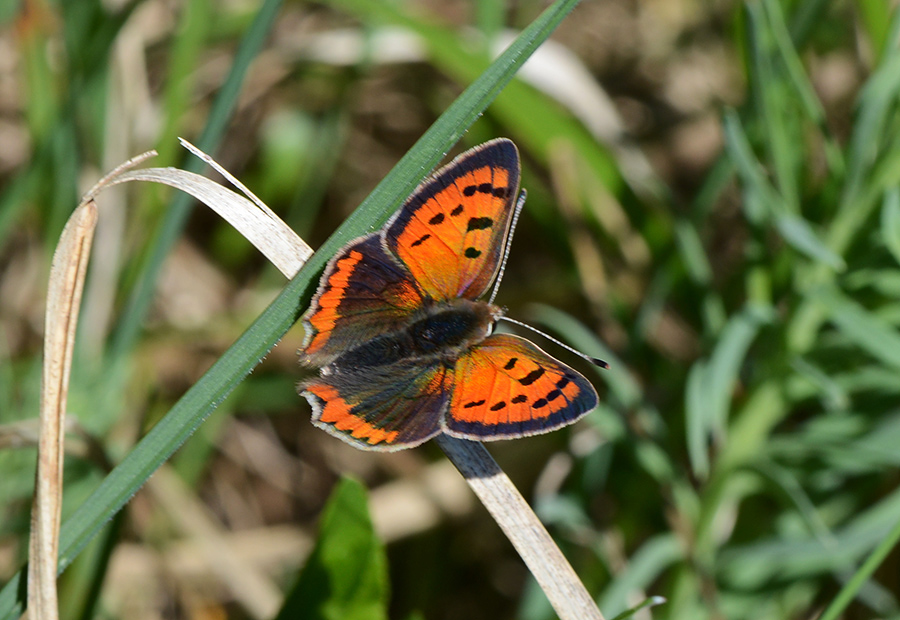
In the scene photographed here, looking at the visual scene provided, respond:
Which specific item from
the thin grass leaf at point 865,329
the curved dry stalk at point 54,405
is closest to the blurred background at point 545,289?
the thin grass leaf at point 865,329

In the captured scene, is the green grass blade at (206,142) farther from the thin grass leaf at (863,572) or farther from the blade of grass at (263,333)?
the thin grass leaf at (863,572)

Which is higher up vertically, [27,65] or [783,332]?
[783,332]

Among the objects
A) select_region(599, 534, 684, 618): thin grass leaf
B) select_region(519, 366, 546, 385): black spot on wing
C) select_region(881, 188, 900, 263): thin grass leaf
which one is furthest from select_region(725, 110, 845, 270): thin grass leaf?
select_region(599, 534, 684, 618): thin grass leaf

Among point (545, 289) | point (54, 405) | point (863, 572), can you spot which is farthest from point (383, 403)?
point (545, 289)

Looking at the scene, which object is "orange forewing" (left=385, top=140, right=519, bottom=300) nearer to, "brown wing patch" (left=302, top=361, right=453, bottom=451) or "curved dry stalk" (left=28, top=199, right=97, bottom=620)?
"brown wing patch" (left=302, top=361, right=453, bottom=451)

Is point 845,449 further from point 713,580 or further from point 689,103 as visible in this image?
point 689,103

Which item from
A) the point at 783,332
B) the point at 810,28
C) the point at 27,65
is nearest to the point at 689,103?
the point at 810,28

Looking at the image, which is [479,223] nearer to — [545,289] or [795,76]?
[795,76]
